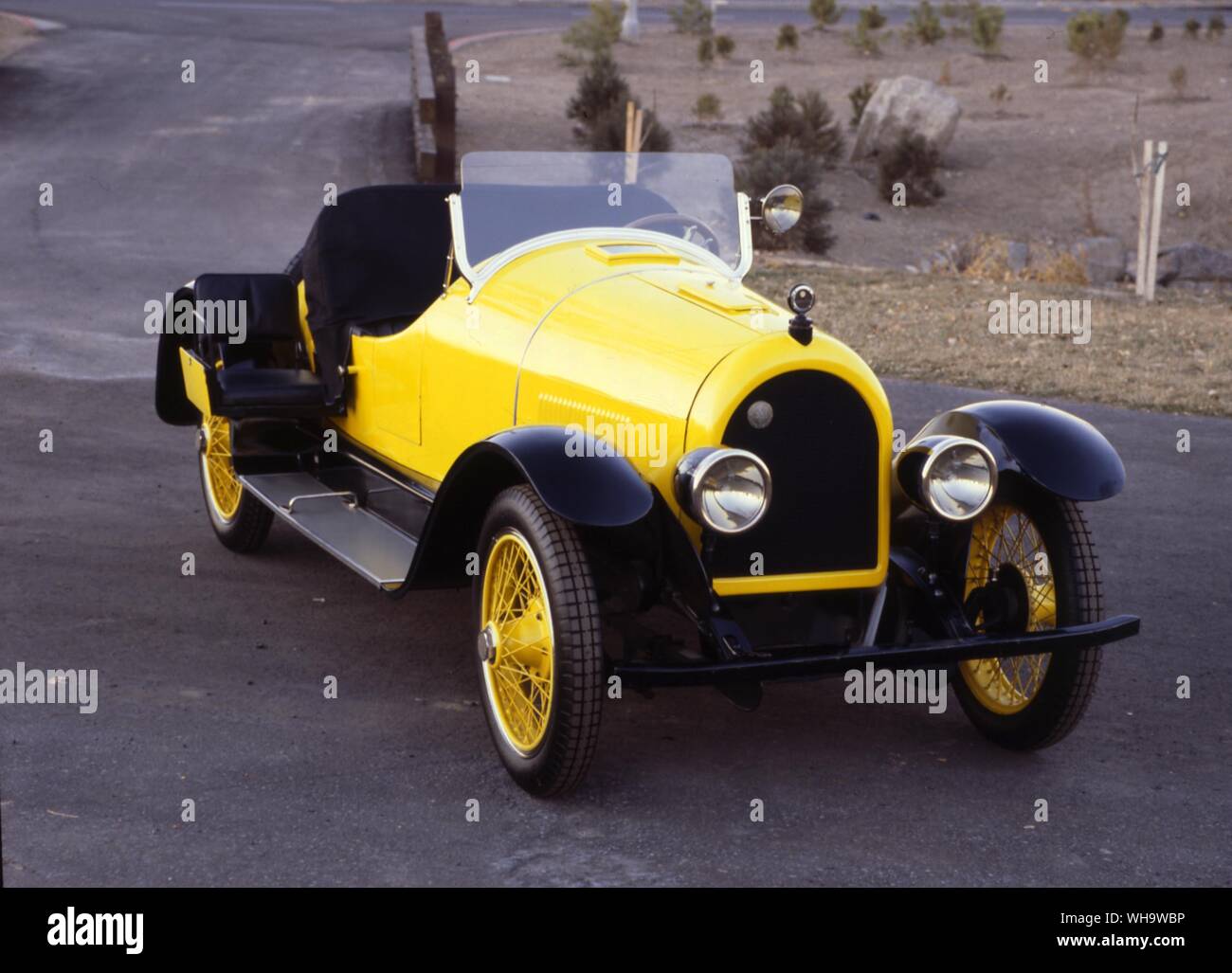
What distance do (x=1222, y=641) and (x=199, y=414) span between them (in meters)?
4.92

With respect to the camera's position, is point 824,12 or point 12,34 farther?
point 824,12

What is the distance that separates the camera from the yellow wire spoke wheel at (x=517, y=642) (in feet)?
16.2

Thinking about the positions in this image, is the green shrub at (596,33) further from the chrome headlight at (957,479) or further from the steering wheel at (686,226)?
the chrome headlight at (957,479)

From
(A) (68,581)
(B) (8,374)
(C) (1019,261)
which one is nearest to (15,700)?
(A) (68,581)

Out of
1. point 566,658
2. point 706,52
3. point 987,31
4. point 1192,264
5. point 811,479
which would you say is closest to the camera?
point 566,658

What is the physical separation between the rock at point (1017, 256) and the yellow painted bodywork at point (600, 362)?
531 inches

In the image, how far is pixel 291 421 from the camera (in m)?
7.52

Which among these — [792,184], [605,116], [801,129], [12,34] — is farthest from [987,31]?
[12,34]

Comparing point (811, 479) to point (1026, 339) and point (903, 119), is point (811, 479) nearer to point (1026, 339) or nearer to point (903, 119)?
point (1026, 339)

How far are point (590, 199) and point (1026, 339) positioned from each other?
24.9ft

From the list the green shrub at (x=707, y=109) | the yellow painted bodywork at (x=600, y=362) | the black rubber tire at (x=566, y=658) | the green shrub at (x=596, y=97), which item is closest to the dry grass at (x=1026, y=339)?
the yellow painted bodywork at (x=600, y=362)

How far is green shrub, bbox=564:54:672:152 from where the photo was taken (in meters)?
23.2

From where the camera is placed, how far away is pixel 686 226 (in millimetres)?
6531

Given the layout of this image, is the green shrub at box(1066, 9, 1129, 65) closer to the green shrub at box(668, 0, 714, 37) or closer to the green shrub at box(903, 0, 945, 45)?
the green shrub at box(903, 0, 945, 45)
